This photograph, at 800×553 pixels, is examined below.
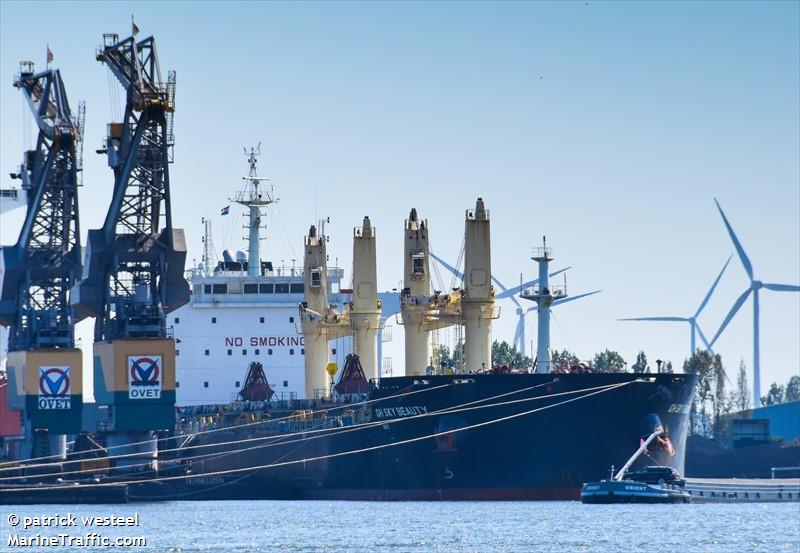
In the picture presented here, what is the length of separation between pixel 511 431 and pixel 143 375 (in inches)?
535

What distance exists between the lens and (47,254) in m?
79.6

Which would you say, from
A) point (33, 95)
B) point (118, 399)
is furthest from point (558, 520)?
point (33, 95)

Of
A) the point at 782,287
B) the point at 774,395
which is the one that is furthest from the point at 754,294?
the point at 774,395

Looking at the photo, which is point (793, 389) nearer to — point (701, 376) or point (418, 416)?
point (701, 376)

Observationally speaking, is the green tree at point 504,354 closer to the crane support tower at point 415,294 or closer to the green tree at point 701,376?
the green tree at point 701,376

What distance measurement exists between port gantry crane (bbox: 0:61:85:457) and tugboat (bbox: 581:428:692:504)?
836 inches

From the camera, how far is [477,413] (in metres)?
69.8

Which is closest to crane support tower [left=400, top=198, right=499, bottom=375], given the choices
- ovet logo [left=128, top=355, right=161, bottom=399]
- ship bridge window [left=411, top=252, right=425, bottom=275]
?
ship bridge window [left=411, top=252, right=425, bottom=275]

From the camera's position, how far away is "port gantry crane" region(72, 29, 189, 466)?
71.6m

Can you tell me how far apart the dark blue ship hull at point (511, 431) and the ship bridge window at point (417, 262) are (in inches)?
318

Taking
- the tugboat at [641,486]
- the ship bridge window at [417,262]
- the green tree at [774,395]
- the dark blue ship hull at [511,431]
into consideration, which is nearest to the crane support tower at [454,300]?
the ship bridge window at [417,262]

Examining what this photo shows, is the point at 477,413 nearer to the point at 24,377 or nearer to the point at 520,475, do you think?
the point at 520,475

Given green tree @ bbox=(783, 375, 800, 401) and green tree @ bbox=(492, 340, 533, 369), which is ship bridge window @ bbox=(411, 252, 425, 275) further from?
green tree @ bbox=(783, 375, 800, 401)

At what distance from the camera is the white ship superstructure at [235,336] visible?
8988 centimetres
